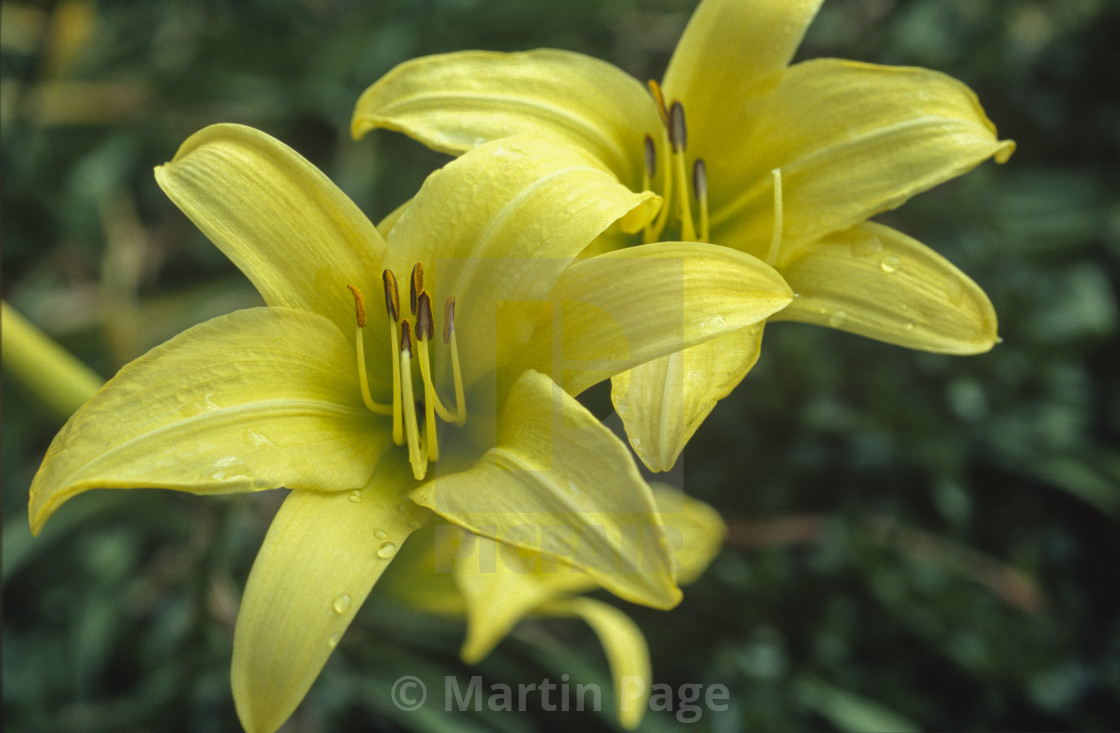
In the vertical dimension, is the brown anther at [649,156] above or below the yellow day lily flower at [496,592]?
above

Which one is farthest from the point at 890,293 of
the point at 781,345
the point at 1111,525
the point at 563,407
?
the point at 1111,525

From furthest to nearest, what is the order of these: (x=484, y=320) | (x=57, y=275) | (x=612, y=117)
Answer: (x=57, y=275), (x=612, y=117), (x=484, y=320)

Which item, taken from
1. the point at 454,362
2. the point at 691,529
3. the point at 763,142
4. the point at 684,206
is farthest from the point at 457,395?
the point at 691,529

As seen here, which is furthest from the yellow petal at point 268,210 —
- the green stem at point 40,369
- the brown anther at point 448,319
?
the green stem at point 40,369

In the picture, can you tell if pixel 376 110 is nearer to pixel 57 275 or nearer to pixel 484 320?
pixel 484 320

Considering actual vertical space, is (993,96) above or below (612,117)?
below

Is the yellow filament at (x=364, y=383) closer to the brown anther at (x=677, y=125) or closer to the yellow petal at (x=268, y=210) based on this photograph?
the yellow petal at (x=268, y=210)
